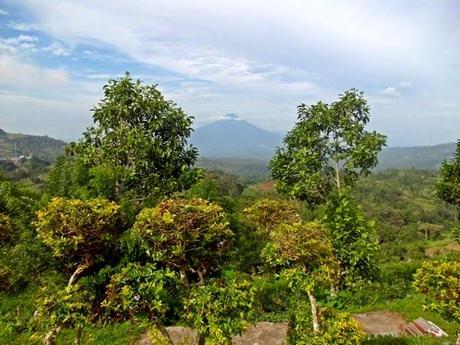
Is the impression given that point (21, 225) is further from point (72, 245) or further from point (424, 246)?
point (424, 246)

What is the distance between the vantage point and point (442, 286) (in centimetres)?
795

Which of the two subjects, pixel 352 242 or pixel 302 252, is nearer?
pixel 302 252

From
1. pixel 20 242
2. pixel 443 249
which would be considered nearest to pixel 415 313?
pixel 20 242

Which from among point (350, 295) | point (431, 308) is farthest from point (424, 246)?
point (431, 308)

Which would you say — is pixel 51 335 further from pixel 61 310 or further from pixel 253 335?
pixel 253 335

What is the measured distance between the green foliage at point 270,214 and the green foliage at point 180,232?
8.46 meters

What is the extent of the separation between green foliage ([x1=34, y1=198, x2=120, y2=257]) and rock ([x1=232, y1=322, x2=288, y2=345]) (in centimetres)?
449

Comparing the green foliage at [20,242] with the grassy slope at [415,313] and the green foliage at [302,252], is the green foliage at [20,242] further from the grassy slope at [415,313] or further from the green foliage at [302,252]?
the grassy slope at [415,313]

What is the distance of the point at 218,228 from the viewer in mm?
6598

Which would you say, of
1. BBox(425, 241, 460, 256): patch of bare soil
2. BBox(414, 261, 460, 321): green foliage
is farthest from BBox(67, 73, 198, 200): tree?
BBox(425, 241, 460, 256): patch of bare soil

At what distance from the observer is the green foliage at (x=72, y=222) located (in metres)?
6.73

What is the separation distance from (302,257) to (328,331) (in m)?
1.31

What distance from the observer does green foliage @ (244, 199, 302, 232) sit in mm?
15445

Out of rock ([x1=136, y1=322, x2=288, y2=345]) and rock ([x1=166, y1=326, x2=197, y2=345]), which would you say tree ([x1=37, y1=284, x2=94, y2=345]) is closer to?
rock ([x1=136, y1=322, x2=288, y2=345])
